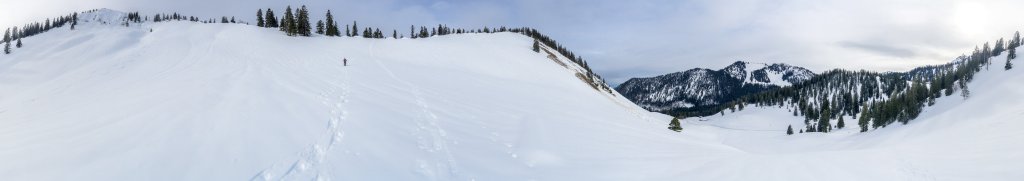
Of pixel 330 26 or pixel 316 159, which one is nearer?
pixel 316 159

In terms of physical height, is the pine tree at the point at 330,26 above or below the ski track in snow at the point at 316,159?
above

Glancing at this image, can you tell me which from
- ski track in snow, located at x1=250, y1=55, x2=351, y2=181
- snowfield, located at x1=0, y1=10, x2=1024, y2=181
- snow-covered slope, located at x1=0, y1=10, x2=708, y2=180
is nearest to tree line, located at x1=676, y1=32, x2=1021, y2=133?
snowfield, located at x1=0, y1=10, x2=1024, y2=181

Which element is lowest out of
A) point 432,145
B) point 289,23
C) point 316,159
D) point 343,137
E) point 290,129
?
point 432,145

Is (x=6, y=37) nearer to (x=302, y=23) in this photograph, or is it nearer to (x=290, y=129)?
(x=302, y=23)

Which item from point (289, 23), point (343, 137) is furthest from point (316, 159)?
point (289, 23)

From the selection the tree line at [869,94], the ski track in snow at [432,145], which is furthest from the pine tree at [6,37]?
the tree line at [869,94]

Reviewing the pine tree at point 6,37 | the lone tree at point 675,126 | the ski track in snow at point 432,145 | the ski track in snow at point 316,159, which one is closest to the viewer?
the ski track in snow at point 316,159

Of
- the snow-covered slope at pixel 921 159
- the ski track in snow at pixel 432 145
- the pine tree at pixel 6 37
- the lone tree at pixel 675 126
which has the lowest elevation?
the lone tree at pixel 675 126

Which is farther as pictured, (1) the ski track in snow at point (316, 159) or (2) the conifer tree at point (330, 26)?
(2) the conifer tree at point (330, 26)

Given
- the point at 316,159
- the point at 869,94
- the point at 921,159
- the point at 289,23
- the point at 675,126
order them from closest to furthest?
the point at 316,159 < the point at 921,159 < the point at 675,126 < the point at 289,23 < the point at 869,94

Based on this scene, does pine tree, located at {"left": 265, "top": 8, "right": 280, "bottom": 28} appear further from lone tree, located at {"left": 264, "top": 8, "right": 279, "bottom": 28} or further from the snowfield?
the snowfield

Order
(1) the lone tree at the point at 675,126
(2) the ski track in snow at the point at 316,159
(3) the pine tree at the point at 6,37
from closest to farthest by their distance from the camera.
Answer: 1. (2) the ski track in snow at the point at 316,159
2. (1) the lone tree at the point at 675,126
3. (3) the pine tree at the point at 6,37

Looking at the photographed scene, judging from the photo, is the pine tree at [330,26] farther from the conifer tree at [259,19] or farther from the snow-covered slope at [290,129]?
the snow-covered slope at [290,129]

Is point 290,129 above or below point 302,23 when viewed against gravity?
below
